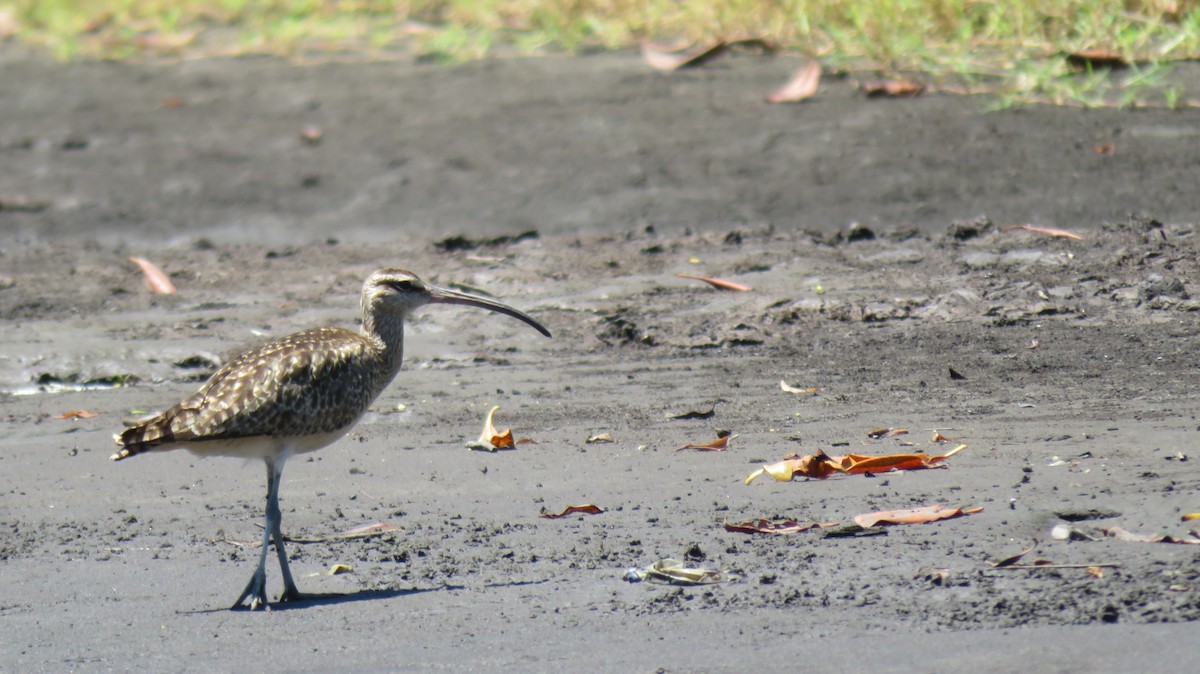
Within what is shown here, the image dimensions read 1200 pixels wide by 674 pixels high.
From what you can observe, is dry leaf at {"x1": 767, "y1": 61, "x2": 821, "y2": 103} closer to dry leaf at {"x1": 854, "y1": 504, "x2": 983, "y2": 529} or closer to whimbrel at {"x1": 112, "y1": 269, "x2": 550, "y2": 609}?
whimbrel at {"x1": 112, "y1": 269, "x2": 550, "y2": 609}

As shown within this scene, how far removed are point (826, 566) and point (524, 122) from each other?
24.9 ft

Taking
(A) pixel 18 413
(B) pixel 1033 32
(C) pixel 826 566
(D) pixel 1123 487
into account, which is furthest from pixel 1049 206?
(A) pixel 18 413

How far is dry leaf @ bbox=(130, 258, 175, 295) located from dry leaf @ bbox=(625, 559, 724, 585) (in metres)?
6.12

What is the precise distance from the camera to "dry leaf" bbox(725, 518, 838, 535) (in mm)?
6406

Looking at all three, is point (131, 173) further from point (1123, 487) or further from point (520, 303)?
point (1123, 487)

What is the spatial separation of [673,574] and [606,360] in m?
3.61

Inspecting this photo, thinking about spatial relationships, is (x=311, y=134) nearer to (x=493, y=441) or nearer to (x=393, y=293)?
(x=493, y=441)

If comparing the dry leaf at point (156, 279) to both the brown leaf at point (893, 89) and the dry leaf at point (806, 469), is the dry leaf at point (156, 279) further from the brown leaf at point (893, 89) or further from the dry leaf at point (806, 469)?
the dry leaf at point (806, 469)

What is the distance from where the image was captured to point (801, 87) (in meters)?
12.8

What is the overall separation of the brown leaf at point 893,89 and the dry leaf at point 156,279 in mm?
5141

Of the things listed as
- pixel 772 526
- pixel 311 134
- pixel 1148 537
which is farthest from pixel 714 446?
pixel 311 134

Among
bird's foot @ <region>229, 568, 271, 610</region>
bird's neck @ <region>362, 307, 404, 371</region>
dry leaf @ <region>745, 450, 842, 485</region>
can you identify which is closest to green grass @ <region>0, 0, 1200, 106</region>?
dry leaf @ <region>745, 450, 842, 485</region>

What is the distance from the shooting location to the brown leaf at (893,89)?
12.4 meters

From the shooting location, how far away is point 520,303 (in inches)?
417
